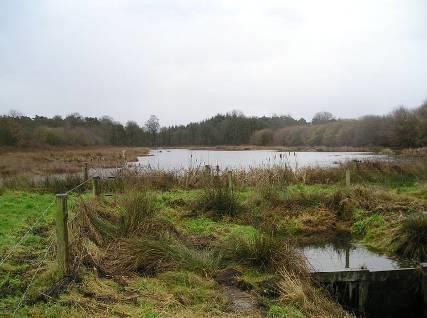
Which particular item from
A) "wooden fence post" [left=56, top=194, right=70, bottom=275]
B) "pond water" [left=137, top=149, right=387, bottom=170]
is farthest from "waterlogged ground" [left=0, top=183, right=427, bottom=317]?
"pond water" [left=137, top=149, right=387, bottom=170]

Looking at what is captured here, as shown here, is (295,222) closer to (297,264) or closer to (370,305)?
(370,305)

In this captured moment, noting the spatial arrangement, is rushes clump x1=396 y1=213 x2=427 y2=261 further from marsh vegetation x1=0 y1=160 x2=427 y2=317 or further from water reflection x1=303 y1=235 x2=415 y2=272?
water reflection x1=303 y1=235 x2=415 y2=272

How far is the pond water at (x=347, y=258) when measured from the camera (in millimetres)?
8266

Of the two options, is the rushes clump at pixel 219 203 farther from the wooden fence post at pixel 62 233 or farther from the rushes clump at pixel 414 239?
the wooden fence post at pixel 62 233

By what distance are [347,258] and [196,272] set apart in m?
4.18

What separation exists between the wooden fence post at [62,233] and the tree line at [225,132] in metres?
46.4

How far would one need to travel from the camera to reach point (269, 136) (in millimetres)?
97938

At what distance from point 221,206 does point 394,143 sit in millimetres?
50041

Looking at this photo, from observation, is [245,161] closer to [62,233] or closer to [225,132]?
[62,233]

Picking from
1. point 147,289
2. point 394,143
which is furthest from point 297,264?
point 394,143

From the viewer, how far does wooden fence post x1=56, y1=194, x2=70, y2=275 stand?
4.93 metres

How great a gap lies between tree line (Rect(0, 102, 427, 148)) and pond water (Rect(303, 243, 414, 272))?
44.9m

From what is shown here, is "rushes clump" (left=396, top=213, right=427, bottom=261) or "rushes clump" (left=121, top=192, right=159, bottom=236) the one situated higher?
"rushes clump" (left=121, top=192, right=159, bottom=236)

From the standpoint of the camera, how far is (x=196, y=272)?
6.34 metres
